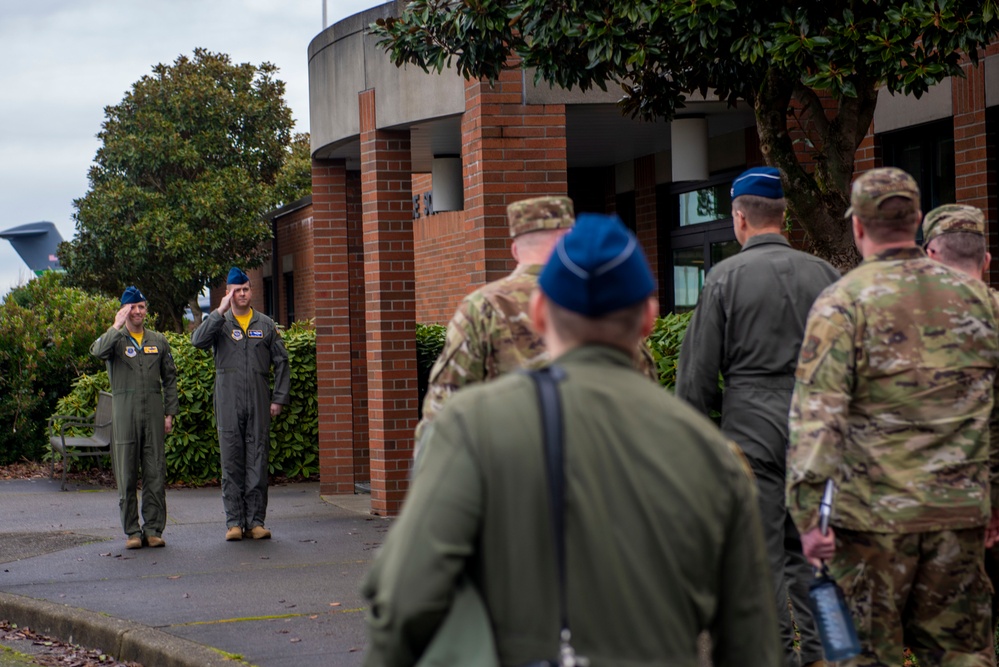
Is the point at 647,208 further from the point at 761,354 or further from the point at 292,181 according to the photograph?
the point at 292,181

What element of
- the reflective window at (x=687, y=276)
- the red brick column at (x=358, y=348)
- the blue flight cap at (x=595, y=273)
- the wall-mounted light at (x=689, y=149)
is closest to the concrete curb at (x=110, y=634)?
the blue flight cap at (x=595, y=273)

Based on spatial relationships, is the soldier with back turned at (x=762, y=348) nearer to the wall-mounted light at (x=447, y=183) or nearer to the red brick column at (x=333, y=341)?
the wall-mounted light at (x=447, y=183)

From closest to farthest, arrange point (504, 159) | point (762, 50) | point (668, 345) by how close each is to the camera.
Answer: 1. point (762, 50)
2. point (668, 345)
3. point (504, 159)

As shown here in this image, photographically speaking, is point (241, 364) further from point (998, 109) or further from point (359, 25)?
point (998, 109)

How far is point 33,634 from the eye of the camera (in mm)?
8242

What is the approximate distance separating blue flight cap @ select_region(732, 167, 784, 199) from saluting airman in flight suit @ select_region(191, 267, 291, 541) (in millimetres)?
6223

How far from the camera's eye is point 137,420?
36.0 ft

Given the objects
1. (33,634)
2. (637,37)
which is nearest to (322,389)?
(33,634)

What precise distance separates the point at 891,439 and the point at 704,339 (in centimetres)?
141

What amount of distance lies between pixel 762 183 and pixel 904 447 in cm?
172

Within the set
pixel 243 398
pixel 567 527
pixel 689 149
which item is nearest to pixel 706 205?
pixel 689 149

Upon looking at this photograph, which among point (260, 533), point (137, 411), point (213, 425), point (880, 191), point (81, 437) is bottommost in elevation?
point (260, 533)

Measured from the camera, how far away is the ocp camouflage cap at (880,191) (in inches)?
166

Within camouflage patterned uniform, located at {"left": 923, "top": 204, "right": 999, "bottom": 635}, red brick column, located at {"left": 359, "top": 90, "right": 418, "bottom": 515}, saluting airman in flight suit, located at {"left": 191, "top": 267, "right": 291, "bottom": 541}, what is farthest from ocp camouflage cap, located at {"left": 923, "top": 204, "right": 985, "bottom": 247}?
red brick column, located at {"left": 359, "top": 90, "right": 418, "bottom": 515}
